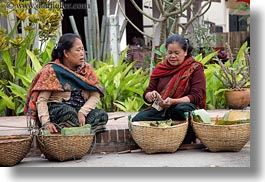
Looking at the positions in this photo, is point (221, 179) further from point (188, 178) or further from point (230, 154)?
point (230, 154)

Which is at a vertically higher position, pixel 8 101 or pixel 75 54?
pixel 75 54

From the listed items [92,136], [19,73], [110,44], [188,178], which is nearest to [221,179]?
[188,178]

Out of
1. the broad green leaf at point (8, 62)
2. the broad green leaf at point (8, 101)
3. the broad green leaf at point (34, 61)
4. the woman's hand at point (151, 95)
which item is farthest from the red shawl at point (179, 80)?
the broad green leaf at point (8, 62)

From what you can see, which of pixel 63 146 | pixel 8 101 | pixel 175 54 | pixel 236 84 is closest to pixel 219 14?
pixel 236 84

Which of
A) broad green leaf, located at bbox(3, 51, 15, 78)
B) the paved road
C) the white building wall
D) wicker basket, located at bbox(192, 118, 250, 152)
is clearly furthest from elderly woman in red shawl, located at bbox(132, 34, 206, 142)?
the white building wall

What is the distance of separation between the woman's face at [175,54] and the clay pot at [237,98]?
1292 mm

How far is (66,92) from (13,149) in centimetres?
60

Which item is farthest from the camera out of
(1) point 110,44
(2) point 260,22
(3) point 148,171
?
(1) point 110,44

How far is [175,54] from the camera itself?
12.6ft

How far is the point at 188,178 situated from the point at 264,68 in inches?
29.9

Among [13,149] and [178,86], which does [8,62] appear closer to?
[13,149]

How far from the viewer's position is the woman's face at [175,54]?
150 inches

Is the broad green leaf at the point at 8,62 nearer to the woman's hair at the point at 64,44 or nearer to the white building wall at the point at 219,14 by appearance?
the woman's hair at the point at 64,44

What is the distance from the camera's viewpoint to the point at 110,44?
6.52 meters
